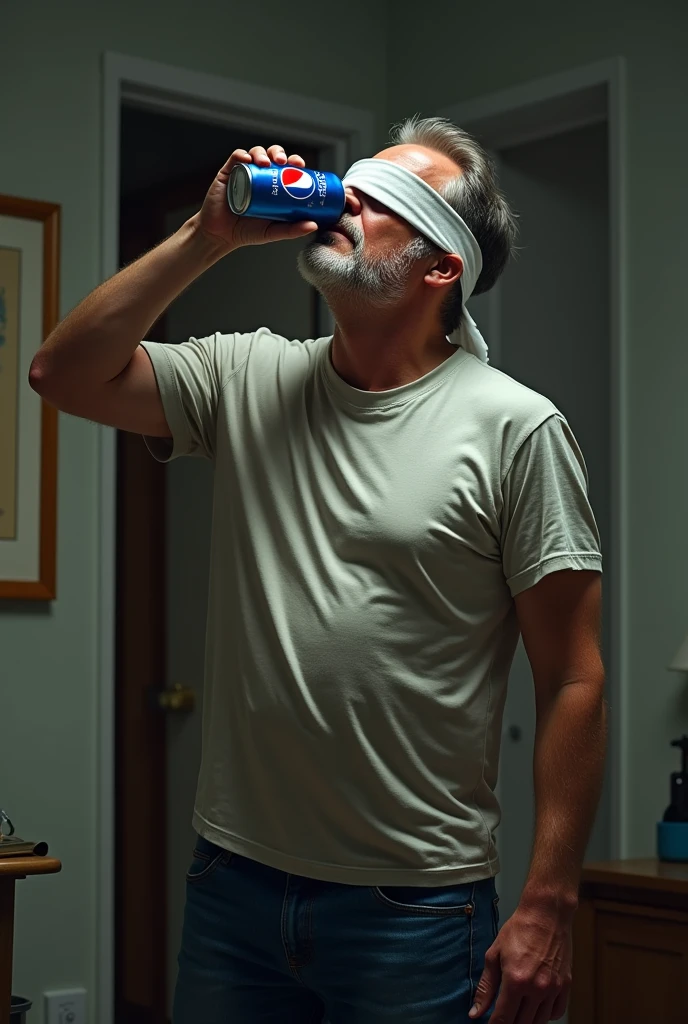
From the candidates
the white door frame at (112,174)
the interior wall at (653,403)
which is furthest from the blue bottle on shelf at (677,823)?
the white door frame at (112,174)

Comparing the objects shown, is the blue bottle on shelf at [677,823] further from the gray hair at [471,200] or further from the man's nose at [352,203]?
the man's nose at [352,203]

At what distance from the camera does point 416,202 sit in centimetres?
158

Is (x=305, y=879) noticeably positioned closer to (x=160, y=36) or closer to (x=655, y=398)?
(x=655, y=398)

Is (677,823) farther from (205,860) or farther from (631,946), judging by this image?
(205,860)

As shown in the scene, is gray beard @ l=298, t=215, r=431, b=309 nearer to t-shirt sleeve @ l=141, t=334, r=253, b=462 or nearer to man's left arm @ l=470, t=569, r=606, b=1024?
t-shirt sleeve @ l=141, t=334, r=253, b=462

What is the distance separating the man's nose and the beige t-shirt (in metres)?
0.22

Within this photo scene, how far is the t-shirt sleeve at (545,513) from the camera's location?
4.64ft

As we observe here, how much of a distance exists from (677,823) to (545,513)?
53.2 inches

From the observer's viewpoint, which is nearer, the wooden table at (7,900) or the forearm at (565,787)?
the forearm at (565,787)

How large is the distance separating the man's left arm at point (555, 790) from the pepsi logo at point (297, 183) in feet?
1.62

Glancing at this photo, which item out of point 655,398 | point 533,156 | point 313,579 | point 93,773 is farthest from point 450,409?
point 533,156

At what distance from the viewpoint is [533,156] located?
355 cm

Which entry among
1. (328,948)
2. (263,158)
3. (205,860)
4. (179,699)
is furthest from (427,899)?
(179,699)

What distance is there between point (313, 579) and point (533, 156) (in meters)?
2.38
